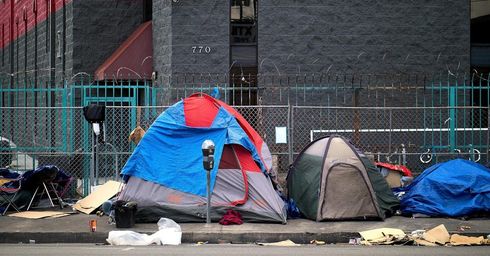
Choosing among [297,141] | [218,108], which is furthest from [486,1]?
[218,108]

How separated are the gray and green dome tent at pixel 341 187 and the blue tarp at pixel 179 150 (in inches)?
42.1

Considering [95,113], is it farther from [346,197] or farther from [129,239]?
[346,197]

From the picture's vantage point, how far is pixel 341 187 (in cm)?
1141

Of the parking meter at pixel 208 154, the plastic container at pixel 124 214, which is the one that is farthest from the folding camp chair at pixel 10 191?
the parking meter at pixel 208 154

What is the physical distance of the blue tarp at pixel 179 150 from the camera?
1145 centimetres

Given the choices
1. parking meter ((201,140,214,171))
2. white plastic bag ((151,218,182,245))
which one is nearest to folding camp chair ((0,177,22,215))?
white plastic bag ((151,218,182,245))

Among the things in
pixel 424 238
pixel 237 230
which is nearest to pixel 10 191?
pixel 237 230

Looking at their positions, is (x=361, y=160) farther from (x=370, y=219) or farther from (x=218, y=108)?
(x=218, y=108)

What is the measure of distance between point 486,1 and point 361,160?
30.8 ft

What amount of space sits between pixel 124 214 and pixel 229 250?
2202mm

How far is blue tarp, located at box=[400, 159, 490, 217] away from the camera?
11.6 meters

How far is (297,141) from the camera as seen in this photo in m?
17.2

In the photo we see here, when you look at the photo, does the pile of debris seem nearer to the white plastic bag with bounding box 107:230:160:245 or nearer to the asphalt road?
the asphalt road

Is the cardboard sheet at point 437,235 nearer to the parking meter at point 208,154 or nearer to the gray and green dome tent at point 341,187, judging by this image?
the gray and green dome tent at point 341,187
